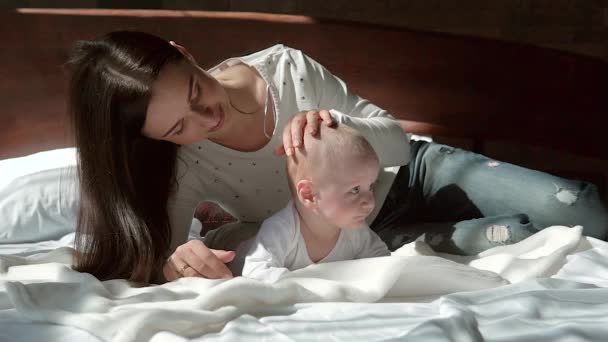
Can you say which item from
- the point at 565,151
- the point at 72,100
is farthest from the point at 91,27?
the point at 565,151

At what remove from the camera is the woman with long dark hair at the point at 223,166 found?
1.30 meters

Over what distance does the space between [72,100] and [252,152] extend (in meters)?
0.33

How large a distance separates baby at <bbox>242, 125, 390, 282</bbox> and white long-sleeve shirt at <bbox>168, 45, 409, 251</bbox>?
17 cm

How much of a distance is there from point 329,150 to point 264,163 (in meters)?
0.28

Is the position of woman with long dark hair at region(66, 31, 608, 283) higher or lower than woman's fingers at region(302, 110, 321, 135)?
lower

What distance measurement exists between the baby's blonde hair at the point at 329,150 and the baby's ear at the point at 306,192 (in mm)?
11

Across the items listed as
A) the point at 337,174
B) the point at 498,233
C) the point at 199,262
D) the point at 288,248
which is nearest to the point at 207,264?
the point at 199,262

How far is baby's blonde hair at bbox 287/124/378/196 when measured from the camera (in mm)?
1223

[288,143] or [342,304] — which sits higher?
[288,143]

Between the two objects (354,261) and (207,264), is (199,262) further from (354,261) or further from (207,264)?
(354,261)

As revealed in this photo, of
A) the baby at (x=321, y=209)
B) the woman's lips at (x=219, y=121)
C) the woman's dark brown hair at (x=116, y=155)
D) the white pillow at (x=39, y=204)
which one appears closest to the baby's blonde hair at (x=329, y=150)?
the baby at (x=321, y=209)

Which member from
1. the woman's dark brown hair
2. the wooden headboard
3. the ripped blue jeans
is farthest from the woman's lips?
the wooden headboard

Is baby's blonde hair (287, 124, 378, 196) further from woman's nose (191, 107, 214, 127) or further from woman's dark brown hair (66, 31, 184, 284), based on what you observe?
woman's dark brown hair (66, 31, 184, 284)

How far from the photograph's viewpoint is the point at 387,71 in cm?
214
